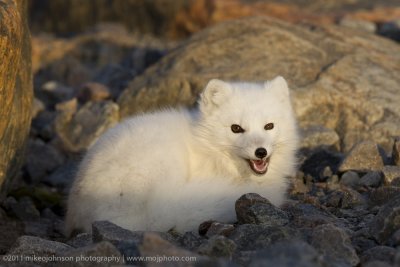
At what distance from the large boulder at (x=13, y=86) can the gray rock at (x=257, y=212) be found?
2074mm

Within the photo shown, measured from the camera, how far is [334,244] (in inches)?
148

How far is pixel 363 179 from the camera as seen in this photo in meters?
6.00

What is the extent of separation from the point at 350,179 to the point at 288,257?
3244 mm

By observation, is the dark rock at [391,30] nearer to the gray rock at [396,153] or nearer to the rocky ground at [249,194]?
the rocky ground at [249,194]

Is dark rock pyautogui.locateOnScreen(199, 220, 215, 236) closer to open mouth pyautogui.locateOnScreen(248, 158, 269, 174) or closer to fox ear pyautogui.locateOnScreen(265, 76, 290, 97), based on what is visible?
open mouth pyautogui.locateOnScreen(248, 158, 269, 174)

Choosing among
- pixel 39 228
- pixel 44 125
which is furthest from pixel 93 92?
pixel 39 228

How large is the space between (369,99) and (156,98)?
2.46 metres

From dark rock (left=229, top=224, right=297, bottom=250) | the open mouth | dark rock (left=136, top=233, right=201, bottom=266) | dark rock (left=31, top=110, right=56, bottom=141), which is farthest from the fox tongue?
dark rock (left=31, top=110, right=56, bottom=141)

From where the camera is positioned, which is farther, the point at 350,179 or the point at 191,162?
the point at 350,179

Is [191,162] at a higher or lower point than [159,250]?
higher

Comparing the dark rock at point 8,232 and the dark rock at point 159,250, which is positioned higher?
the dark rock at point 159,250

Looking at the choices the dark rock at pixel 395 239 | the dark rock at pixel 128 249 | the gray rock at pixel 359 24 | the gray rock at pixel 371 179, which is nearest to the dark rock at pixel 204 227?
the dark rock at pixel 128 249

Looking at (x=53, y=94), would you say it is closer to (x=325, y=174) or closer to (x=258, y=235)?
(x=325, y=174)

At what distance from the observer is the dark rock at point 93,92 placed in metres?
9.14
